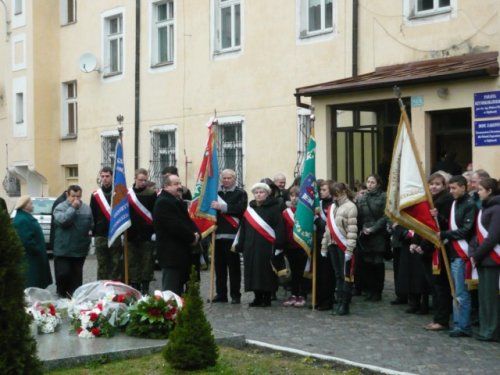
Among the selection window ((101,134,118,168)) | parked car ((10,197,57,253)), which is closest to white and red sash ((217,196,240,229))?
parked car ((10,197,57,253))

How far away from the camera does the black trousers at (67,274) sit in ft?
47.8

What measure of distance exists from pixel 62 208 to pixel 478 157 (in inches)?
263

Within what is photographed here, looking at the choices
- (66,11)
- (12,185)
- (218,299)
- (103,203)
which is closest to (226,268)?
(218,299)

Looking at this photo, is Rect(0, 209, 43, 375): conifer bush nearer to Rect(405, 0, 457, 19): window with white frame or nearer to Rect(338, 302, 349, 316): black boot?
Rect(338, 302, 349, 316): black boot

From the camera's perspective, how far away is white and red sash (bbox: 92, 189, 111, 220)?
1503 centimetres

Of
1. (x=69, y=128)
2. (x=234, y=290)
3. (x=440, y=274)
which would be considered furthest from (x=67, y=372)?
(x=69, y=128)

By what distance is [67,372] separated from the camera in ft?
30.3

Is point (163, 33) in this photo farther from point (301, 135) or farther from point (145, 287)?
point (145, 287)

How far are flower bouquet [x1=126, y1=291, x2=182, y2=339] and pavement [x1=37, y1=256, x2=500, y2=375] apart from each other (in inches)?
6.4

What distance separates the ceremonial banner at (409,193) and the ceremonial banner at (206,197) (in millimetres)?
3292

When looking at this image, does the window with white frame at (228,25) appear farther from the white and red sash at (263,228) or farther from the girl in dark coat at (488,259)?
the girl in dark coat at (488,259)

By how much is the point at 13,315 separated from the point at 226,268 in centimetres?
894

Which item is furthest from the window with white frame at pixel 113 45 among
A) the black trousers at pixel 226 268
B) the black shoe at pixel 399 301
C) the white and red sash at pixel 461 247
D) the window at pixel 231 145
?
the white and red sash at pixel 461 247

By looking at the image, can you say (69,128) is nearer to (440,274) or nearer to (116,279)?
(116,279)
